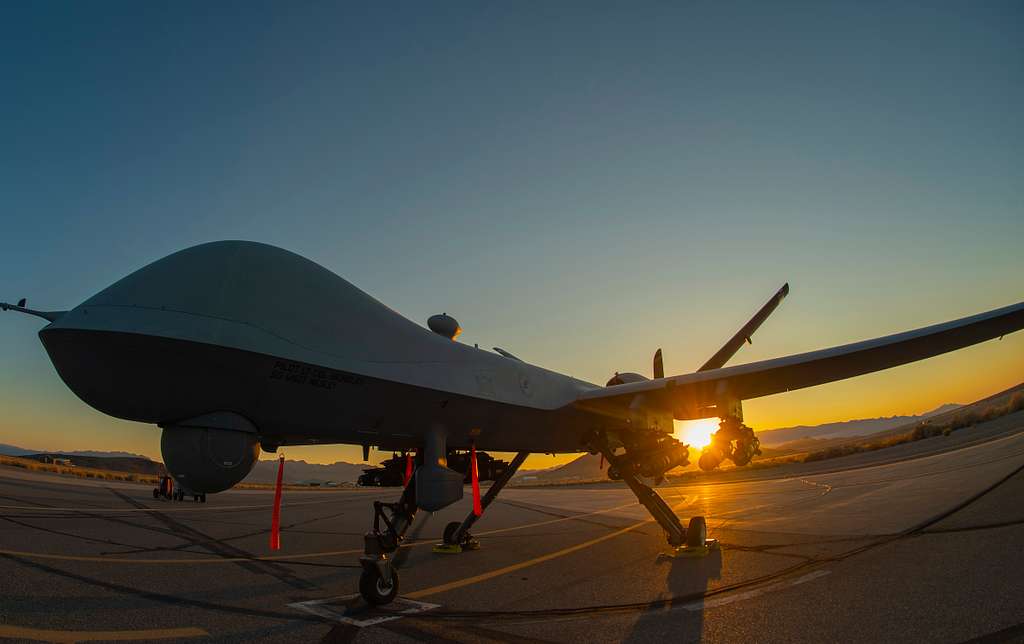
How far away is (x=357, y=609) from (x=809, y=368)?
7.61 m

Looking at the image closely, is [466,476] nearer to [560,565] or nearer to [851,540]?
[560,565]

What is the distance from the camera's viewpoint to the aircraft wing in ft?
23.7

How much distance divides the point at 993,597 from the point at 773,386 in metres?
4.27

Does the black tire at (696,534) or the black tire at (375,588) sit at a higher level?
the black tire at (375,588)

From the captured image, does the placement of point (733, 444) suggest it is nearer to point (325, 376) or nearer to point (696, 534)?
point (696, 534)

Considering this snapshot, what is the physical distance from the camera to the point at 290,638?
464cm

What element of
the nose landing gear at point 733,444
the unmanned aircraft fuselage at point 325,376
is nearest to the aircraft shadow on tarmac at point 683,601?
the unmanned aircraft fuselage at point 325,376

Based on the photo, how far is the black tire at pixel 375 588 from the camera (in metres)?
5.89

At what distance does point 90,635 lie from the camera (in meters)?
4.54

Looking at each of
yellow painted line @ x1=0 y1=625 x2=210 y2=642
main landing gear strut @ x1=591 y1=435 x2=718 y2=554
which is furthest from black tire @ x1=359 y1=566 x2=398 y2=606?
main landing gear strut @ x1=591 y1=435 x2=718 y2=554

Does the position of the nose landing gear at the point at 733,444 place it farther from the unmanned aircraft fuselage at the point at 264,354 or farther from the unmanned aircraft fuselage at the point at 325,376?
the unmanned aircraft fuselage at the point at 264,354

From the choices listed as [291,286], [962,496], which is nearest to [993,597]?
[291,286]

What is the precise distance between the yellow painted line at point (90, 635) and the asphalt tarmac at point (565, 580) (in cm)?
2

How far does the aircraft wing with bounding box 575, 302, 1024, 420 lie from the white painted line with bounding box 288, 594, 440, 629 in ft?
14.6
